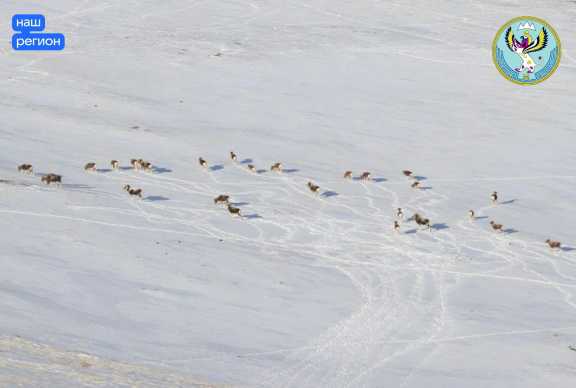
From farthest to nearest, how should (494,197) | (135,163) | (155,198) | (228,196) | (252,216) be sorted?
(494,197)
(135,163)
(228,196)
(155,198)
(252,216)

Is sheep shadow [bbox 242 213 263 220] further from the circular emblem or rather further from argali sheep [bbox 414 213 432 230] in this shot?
the circular emblem

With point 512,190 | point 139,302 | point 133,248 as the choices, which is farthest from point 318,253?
point 512,190

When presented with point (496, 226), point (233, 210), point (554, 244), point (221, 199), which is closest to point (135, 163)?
point (221, 199)

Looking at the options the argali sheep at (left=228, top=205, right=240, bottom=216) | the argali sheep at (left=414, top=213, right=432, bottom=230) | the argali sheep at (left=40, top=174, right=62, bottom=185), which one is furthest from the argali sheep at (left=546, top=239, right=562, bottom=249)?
the argali sheep at (left=40, top=174, right=62, bottom=185)

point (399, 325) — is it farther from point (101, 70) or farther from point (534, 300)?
point (101, 70)

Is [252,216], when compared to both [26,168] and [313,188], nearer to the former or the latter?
[313,188]

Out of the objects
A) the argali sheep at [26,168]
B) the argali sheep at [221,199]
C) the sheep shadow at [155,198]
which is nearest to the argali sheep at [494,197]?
the argali sheep at [221,199]
